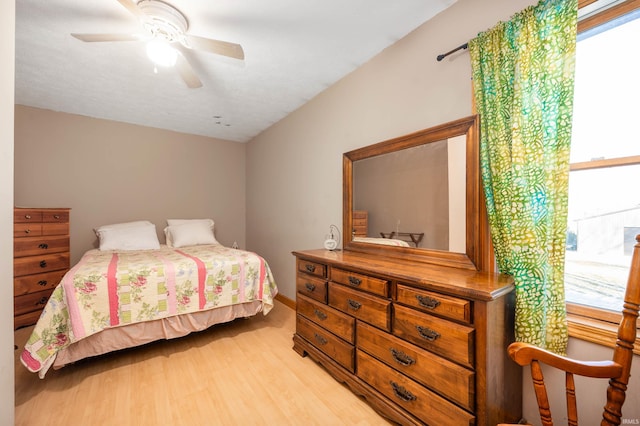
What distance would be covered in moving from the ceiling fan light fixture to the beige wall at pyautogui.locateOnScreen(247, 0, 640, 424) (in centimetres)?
143

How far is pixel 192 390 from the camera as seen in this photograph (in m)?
1.76

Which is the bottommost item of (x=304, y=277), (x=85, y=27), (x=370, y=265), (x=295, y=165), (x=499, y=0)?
(x=304, y=277)

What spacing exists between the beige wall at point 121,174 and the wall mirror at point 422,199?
279cm

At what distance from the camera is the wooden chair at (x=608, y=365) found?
0.83m

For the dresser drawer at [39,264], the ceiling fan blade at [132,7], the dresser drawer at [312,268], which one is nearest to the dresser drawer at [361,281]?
the dresser drawer at [312,268]

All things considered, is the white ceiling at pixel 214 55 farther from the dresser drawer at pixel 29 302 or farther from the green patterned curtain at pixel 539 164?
the dresser drawer at pixel 29 302

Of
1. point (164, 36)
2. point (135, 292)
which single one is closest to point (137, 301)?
point (135, 292)

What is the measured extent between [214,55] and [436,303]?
2.35 metres

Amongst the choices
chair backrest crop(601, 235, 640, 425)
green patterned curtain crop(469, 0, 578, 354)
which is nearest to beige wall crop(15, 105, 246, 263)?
green patterned curtain crop(469, 0, 578, 354)

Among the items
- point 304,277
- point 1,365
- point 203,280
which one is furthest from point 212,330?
point 1,365

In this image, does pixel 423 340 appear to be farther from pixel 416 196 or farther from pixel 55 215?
pixel 55 215

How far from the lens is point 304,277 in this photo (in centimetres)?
214

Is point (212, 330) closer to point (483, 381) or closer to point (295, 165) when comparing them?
point (295, 165)

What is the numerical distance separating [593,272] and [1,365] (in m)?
2.71
